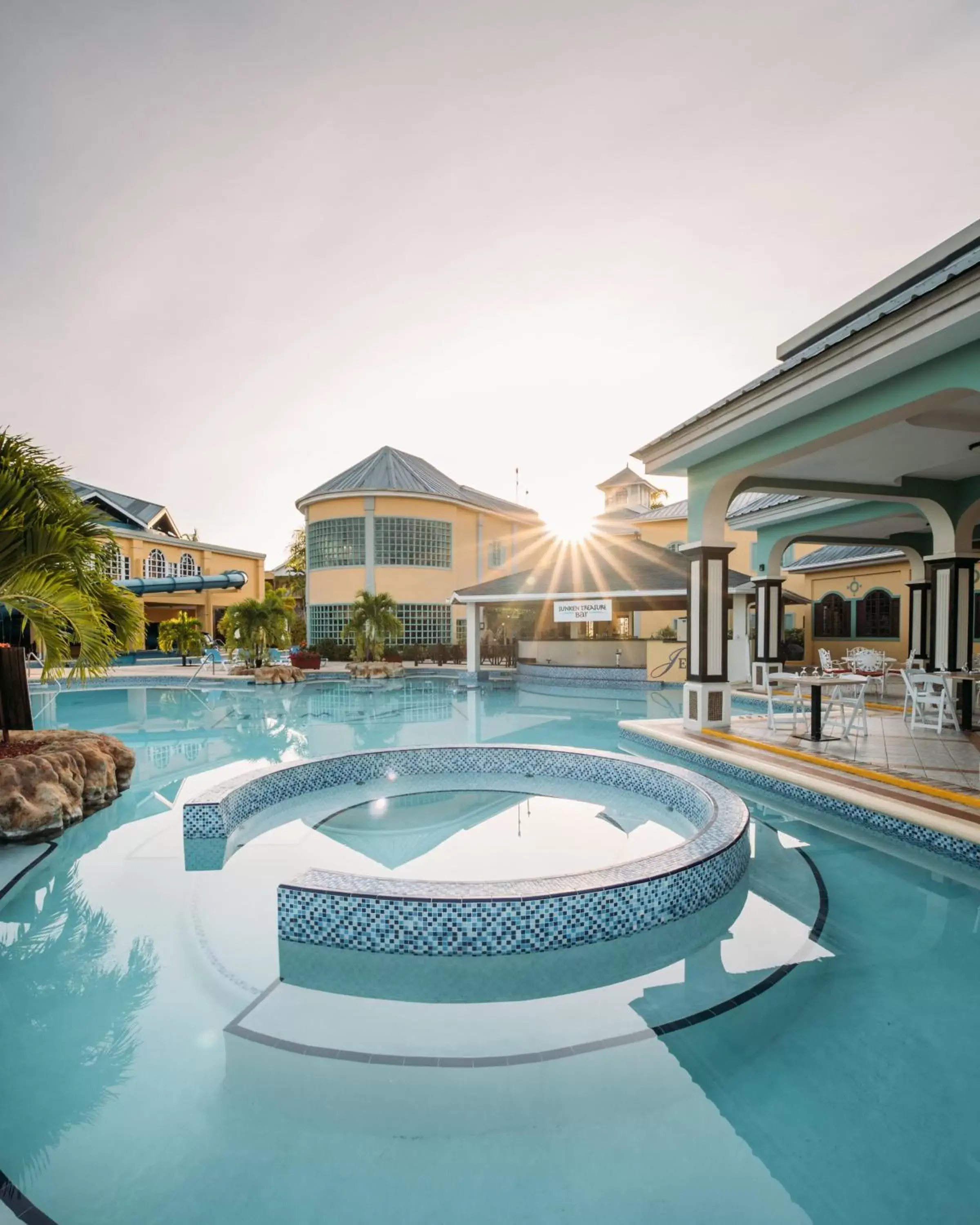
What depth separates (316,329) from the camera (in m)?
13.3

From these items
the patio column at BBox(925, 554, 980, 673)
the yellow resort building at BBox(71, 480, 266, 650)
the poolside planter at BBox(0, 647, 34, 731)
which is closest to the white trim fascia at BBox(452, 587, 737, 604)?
the patio column at BBox(925, 554, 980, 673)

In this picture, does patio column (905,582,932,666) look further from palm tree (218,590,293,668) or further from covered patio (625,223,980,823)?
palm tree (218,590,293,668)

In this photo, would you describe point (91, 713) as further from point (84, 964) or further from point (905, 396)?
point (905, 396)

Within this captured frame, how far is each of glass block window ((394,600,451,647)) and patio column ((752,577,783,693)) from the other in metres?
15.4

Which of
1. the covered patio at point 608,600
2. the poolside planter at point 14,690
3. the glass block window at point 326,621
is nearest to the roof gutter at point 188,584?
the glass block window at point 326,621

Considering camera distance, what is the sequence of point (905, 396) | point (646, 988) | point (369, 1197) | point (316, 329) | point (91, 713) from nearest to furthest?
point (369, 1197) < point (646, 988) < point (905, 396) < point (316, 329) < point (91, 713)

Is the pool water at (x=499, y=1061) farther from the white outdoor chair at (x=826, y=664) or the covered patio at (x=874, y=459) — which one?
the white outdoor chair at (x=826, y=664)

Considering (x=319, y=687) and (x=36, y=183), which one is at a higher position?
(x=36, y=183)

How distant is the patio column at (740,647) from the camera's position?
17672 mm

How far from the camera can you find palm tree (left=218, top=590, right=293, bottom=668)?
2109 cm

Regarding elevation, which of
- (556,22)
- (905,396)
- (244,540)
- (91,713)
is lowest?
(91,713)

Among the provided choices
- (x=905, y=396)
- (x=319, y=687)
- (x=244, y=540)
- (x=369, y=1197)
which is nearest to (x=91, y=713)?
(x=319, y=687)

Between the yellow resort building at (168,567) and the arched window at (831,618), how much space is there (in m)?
26.1

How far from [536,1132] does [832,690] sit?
13912mm
